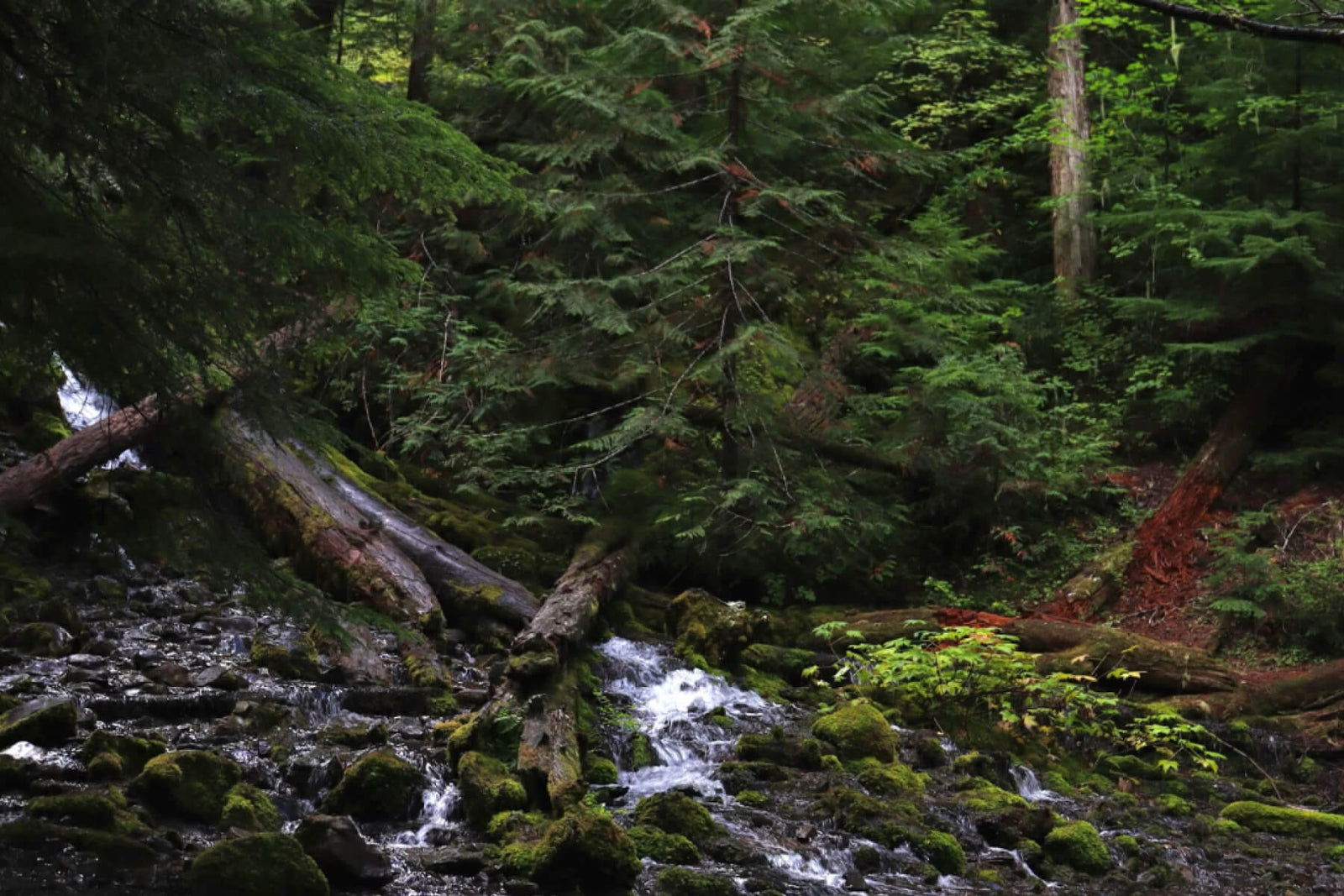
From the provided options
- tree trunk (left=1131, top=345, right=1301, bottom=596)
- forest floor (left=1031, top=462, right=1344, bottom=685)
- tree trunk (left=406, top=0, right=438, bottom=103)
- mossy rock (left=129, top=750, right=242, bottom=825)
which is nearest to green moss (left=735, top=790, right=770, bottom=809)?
mossy rock (left=129, top=750, right=242, bottom=825)

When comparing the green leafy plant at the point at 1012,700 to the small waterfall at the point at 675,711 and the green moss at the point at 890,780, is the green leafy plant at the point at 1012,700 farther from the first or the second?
the green moss at the point at 890,780

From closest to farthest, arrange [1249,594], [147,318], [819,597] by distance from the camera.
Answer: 1. [147,318]
2. [1249,594]
3. [819,597]

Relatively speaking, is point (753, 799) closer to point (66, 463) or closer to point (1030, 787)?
point (1030, 787)

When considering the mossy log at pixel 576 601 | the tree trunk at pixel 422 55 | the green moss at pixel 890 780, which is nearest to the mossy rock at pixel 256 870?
the mossy log at pixel 576 601

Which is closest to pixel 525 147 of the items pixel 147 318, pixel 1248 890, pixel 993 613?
pixel 993 613

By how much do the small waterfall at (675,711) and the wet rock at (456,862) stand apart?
160 cm

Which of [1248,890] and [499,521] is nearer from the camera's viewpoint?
A: [1248,890]

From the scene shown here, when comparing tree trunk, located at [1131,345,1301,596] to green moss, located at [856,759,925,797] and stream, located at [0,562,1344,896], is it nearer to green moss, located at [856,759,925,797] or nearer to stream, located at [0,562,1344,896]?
stream, located at [0,562,1344,896]

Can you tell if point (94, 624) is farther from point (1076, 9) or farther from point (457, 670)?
point (1076, 9)

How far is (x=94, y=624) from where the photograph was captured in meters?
8.80

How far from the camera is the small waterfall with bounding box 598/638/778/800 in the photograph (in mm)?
7516

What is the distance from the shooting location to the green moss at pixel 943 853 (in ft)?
20.8

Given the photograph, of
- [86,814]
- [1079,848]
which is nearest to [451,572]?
[86,814]

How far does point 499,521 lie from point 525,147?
476 centimetres
